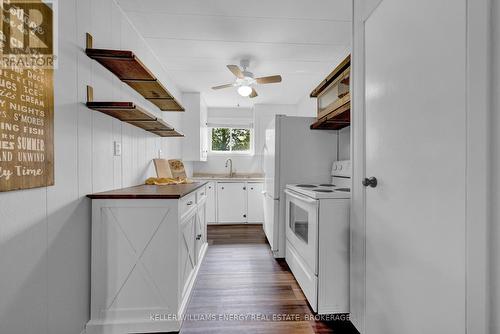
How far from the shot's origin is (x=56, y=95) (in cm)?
122

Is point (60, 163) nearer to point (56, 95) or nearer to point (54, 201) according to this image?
point (54, 201)

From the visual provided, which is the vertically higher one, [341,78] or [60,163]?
[341,78]

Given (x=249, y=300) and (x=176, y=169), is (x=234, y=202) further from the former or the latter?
(x=249, y=300)

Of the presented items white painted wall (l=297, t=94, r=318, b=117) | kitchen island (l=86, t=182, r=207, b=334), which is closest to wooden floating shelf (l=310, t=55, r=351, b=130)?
white painted wall (l=297, t=94, r=318, b=117)

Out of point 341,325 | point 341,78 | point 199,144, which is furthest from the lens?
point 199,144

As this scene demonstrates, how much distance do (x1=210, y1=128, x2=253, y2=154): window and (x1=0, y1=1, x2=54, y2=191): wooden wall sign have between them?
3.99 m

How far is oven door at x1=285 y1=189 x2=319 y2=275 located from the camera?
68.4 inches

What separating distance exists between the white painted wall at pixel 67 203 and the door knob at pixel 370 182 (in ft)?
5.60

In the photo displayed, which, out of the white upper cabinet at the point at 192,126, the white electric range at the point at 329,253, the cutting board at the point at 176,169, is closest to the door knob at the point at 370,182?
the white electric range at the point at 329,253

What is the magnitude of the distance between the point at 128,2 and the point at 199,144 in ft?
8.17

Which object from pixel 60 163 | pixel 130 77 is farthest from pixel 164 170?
pixel 60 163

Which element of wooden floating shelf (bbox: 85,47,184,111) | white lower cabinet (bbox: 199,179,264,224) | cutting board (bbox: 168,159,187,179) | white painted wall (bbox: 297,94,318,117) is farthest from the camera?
white lower cabinet (bbox: 199,179,264,224)

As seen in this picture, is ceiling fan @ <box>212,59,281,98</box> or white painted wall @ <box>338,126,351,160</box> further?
ceiling fan @ <box>212,59,281,98</box>

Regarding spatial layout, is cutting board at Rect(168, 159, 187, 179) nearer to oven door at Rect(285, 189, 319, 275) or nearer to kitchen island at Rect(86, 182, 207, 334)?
oven door at Rect(285, 189, 319, 275)
